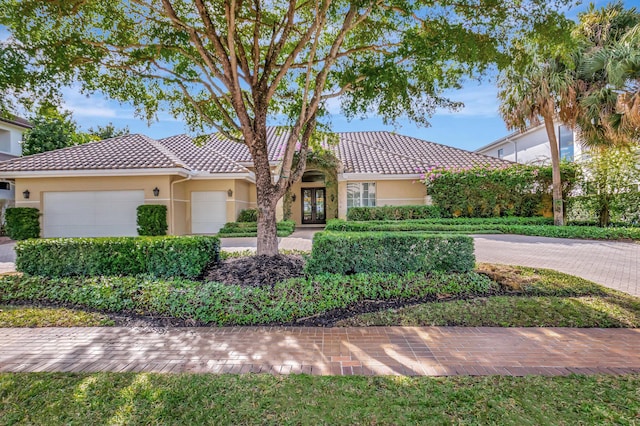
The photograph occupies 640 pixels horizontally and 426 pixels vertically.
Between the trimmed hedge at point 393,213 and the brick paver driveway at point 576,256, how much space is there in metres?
4.18

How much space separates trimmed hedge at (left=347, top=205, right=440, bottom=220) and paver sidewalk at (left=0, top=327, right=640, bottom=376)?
12654 mm

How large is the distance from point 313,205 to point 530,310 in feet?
56.4

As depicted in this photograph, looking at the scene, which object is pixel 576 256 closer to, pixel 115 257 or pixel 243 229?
pixel 115 257

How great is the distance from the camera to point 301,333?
4.69 meters

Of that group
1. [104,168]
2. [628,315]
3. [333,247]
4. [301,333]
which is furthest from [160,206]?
[628,315]

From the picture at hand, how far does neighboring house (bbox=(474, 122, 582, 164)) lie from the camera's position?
19475 mm

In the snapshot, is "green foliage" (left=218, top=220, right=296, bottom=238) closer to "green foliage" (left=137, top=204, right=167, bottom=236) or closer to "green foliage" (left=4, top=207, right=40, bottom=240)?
"green foliage" (left=137, top=204, right=167, bottom=236)

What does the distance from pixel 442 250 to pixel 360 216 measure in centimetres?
1107

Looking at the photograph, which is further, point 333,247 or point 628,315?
point 333,247

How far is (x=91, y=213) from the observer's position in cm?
1538

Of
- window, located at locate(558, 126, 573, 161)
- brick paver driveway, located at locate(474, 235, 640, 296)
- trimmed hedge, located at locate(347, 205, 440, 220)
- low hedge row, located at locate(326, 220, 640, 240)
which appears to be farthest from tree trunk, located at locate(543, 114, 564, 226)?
trimmed hedge, located at locate(347, 205, 440, 220)

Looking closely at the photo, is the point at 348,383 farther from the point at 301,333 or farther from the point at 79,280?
the point at 79,280

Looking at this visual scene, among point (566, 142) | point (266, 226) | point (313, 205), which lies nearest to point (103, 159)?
point (313, 205)

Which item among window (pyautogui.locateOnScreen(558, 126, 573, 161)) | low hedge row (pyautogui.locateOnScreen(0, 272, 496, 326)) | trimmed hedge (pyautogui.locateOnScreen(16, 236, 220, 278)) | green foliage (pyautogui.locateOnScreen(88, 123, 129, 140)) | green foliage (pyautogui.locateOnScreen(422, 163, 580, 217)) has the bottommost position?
low hedge row (pyautogui.locateOnScreen(0, 272, 496, 326))
